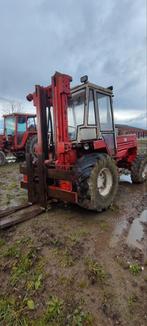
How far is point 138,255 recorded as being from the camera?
2.49m

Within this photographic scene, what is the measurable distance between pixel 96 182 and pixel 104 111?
173 centimetres

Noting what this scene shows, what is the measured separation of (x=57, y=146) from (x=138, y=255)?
2165 millimetres

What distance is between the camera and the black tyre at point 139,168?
5.43m

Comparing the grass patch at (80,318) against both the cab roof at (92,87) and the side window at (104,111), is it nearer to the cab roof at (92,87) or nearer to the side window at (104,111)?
the side window at (104,111)

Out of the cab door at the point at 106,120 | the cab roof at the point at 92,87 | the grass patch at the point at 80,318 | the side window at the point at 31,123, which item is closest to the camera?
the grass patch at the point at 80,318

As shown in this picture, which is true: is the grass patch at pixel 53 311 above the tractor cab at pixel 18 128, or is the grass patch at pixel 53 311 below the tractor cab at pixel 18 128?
below

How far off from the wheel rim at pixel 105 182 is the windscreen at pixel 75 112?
90 centimetres

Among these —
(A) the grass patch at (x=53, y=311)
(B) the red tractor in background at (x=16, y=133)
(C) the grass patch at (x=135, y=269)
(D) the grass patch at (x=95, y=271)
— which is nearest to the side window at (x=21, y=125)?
(B) the red tractor in background at (x=16, y=133)

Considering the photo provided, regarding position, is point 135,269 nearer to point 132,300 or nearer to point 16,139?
point 132,300

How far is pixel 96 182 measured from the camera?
11.2 ft

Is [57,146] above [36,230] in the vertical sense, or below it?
above

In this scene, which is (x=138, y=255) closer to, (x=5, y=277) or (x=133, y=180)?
(x=5, y=277)

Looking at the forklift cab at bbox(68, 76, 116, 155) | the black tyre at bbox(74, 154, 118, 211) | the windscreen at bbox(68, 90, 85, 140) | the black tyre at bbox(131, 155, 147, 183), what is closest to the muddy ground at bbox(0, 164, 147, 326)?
the black tyre at bbox(74, 154, 118, 211)

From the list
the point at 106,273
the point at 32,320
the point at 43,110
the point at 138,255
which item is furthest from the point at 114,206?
the point at 32,320
